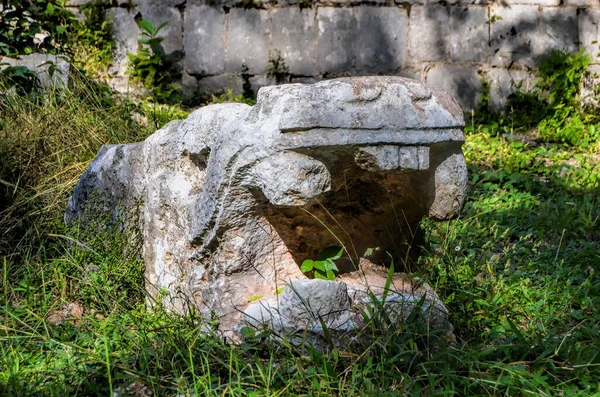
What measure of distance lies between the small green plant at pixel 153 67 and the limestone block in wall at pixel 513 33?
2.82 meters

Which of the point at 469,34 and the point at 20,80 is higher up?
the point at 20,80

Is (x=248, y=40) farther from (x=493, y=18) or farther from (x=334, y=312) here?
(x=334, y=312)

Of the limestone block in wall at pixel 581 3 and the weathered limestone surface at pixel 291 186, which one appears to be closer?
the weathered limestone surface at pixel 291 186

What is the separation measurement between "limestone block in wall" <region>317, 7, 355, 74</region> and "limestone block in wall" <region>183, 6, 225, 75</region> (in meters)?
0.86

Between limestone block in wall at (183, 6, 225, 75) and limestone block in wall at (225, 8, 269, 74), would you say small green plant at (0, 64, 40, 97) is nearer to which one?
limestone block in wall at (183, 6, 225, 75)

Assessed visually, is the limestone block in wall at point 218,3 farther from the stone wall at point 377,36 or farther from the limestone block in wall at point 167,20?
the limestone block in wall at point 167,20

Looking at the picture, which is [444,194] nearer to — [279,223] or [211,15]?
[279,223]

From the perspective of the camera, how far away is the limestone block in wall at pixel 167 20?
23.5 ft

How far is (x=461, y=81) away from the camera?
23.3 feet

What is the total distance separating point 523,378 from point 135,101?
503 cm

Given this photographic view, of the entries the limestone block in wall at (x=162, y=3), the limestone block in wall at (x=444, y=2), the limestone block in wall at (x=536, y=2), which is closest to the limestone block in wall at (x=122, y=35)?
the limestone block in wall at (x=162, y=3)

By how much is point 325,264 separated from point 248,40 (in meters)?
4.35

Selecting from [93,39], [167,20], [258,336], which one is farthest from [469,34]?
[258,336]

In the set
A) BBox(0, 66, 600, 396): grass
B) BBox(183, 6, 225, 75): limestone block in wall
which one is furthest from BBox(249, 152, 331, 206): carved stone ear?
BBox(183, 6, 225, 75): limestone block in wall
